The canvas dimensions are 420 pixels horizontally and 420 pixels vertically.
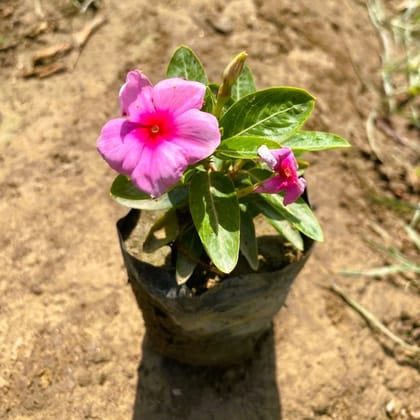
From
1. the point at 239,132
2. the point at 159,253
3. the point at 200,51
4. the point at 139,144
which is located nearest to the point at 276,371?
the point at 159,253

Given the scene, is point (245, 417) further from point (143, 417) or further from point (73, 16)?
point (73, 16)

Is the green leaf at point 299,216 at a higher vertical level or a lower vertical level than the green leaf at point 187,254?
higher

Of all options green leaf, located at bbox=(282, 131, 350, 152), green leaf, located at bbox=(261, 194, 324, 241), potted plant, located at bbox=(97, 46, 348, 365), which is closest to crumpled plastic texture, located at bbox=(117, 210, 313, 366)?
potted plant, located at bbox=(97, 46, 348, 365)

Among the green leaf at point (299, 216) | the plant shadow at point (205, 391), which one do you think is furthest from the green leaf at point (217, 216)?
the plant shadow at point (205, 391)

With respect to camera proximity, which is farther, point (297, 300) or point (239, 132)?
point (297, 300)

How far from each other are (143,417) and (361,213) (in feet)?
3.97

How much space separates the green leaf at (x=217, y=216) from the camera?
52.1 inches

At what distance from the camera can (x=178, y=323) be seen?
65.4 inches

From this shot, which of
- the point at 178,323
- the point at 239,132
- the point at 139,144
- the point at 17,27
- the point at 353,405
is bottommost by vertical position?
the point at 353,405

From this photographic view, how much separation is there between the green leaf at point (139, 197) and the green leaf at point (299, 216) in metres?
0.21

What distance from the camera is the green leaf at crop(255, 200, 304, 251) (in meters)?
1.51

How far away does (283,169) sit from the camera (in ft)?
3.92

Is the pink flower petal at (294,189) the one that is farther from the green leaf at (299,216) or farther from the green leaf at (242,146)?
the green leaf at (299,216)

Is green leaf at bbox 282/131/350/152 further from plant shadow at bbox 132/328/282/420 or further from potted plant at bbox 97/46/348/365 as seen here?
plant shadow at bbox 132/328/282/420
